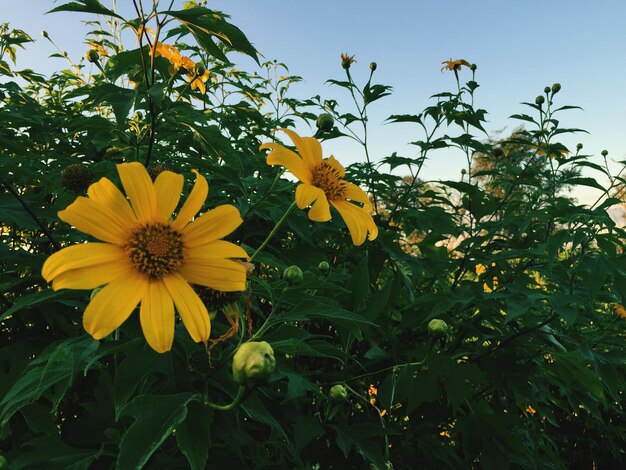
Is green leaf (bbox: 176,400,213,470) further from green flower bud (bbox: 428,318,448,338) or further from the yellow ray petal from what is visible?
green flower bud (bbox: 428,318,448,338)

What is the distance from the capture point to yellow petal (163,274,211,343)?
0.71 meters

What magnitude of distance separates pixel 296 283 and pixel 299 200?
208 mm

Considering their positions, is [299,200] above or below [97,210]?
above

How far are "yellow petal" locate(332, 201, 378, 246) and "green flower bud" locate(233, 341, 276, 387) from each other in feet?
1.28

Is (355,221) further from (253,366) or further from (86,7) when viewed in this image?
(86,7)

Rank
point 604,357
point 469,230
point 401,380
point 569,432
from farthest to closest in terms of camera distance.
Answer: point 569,432 → point 469,230 → point 604,357 → point 401,380

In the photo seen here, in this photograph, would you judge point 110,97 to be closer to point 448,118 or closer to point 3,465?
point 3,465

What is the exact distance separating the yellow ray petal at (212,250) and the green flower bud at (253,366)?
18cm

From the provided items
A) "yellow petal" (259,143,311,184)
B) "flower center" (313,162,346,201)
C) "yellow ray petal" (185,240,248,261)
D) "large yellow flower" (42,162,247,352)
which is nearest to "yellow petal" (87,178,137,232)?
"large yellow flower" (42,162,247,352)

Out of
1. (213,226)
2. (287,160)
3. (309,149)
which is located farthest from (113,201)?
(309,149)

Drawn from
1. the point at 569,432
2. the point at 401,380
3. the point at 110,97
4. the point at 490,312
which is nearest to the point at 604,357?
the point at 490,312

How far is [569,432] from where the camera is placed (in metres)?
3.29

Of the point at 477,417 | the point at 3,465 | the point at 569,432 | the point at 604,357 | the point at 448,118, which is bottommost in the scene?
the point at 569,432

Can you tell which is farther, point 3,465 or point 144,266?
point 3,465
